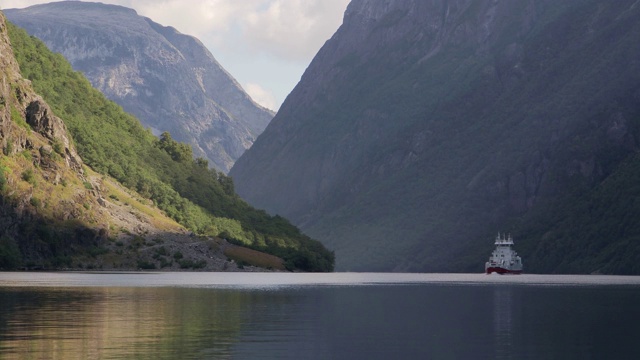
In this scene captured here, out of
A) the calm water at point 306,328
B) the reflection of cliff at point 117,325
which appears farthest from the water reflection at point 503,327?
the reflection of cliff at point 117,325

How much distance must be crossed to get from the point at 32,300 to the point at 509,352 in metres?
63.1

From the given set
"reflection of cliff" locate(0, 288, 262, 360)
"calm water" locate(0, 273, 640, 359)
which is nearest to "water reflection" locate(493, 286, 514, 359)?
"calm water" locate(0, 273, 640, 359)

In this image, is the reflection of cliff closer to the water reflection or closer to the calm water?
the calm water

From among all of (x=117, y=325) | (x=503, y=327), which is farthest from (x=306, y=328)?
(x=503, y=327)

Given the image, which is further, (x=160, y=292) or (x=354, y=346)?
→ (x=160, y=292)

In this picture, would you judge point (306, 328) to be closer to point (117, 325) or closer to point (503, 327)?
point (117, 325)

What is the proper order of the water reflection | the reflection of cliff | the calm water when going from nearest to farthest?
1. the reflection of cliff
2. the calm water
3. the water reflection

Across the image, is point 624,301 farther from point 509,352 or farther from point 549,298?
point 509,352

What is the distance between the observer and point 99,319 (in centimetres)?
9469

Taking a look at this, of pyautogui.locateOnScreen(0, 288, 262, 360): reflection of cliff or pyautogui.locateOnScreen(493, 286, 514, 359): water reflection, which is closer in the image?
pyautogui.locateOnScreen(0, 288, 262, 360): reflection of cliff

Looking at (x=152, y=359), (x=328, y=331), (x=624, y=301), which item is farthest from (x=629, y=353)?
(x=624, y=301)

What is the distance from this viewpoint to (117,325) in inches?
3501

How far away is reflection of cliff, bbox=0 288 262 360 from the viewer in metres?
71.2

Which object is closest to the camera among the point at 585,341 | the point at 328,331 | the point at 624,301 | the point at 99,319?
the point at 585,341
